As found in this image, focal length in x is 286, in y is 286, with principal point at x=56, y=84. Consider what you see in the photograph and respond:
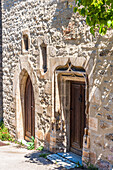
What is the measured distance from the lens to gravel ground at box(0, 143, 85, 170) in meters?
5.57

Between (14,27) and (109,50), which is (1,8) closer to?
(14,27)

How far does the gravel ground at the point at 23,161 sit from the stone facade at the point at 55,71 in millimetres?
424

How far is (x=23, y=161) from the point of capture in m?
5.98

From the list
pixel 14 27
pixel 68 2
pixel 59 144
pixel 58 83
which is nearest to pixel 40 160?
pixel 59 144

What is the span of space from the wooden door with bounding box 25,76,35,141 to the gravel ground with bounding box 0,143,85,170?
802 mm

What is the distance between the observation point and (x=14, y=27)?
8000 millimetres

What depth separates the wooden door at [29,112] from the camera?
7652 mm

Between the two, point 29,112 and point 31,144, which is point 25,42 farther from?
point 31,144

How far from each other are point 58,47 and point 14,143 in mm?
3353

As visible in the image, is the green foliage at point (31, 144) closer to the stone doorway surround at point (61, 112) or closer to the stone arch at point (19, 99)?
the stone arch at point (19, 99)

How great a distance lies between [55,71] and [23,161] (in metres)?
2.02

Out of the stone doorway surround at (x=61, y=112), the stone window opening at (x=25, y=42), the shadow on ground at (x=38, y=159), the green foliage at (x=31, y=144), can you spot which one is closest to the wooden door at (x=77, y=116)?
the stone doorway surround at (x=61, y=112)

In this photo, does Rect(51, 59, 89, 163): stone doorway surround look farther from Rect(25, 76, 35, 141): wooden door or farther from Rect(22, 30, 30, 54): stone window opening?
Rect(22, 30, 30, 54): stone window opening

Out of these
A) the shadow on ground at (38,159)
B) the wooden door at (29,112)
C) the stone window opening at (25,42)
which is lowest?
the shadow on ground at (38,159)
